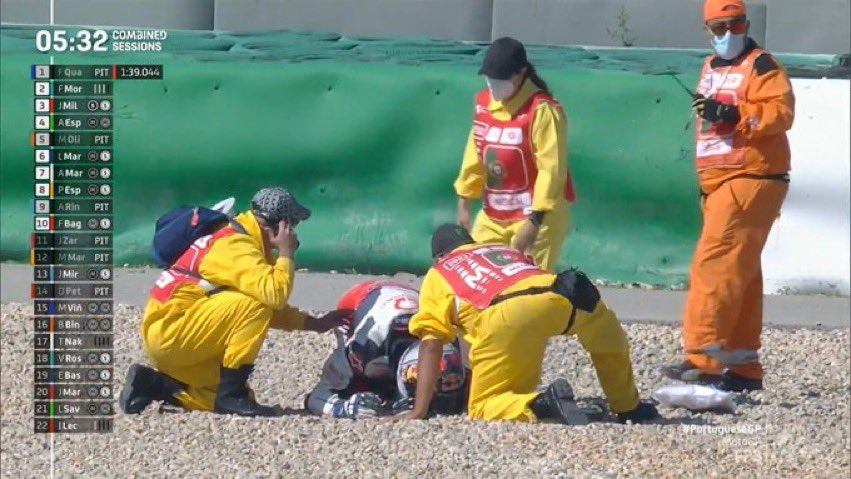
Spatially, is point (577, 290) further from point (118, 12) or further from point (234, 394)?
point (118, 12)

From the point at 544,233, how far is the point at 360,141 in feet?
6.81

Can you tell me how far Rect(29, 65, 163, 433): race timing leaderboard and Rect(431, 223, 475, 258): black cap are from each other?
135 cm

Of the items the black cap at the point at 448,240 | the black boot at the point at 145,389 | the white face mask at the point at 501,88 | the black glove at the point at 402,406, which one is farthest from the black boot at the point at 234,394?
the white face mask at the point at 501,88

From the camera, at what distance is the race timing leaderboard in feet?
21.4

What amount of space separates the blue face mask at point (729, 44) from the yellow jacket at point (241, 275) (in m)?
Answer: 2.02

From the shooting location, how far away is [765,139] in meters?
7.51

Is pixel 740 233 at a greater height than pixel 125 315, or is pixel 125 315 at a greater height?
pixel 740 233

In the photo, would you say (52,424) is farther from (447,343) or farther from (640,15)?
(640,15)

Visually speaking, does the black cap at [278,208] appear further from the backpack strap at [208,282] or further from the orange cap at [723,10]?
the orange cap at [723,10]

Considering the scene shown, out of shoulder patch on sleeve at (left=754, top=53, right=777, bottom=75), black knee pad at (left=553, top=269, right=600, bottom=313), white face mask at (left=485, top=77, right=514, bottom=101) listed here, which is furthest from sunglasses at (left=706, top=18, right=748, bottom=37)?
black knee pad at (left=553, top=269, right=600, bottom=313)

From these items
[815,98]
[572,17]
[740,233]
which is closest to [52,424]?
[740,233]

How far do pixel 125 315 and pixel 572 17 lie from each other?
268 centimetres

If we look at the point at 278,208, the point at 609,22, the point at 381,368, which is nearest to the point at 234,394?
the point at 381,368

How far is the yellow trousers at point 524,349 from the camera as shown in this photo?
6.86m
